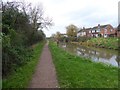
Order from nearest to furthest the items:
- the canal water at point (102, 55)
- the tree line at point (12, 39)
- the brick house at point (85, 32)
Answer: the tree line at point (12, 39) < the canal water at point (102, 55) < the brick house at point (85, 32)

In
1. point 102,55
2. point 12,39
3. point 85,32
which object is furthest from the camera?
point 85,32

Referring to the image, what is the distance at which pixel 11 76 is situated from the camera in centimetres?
1096

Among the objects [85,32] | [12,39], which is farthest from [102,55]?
[85,32]

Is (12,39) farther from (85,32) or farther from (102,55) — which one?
(85,32)

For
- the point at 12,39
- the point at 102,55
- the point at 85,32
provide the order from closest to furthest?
the point at 12,39, the point at 102,55, the point at 85,32

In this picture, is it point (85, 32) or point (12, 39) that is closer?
point (12, 39)

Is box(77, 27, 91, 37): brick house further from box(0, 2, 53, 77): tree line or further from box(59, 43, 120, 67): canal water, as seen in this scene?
box(0, 2, 53, 77): tree line

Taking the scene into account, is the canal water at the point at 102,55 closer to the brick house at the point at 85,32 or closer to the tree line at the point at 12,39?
the tree line at the point at 12,39

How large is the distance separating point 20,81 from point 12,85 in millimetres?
784

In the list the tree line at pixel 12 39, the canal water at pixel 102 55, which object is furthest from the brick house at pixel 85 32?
the tree line at pixel 12 39

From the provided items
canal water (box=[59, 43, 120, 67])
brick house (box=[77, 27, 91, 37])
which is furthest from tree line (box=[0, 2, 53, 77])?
brick house (box=[77, 27, 91, 37])

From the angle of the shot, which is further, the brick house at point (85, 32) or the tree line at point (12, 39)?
the brick house at point (85, 32)

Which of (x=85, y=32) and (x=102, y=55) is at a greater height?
(x=85, y=32)

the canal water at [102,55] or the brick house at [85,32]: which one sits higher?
the brick house at [85,32]
